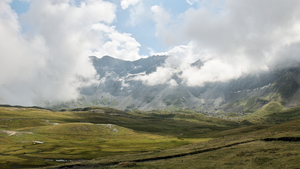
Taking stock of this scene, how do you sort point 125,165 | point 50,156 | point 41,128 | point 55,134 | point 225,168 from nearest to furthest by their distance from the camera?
point 225,168, point 125,165, point 50,156, point 55,134, point 41,128

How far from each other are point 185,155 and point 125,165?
20.7m

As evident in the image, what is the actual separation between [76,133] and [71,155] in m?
76.4

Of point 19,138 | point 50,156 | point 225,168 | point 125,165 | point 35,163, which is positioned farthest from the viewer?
point 19,138

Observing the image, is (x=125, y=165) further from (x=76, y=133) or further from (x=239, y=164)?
(x=76, y=133)

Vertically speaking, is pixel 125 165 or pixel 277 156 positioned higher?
pixel 277 156

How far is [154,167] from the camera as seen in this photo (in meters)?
45.2

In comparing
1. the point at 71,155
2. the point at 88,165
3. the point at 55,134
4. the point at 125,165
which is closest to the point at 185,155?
the point at 125,165

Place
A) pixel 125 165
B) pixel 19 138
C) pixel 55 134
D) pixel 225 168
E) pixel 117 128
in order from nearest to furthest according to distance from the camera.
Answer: pixel 225 168
pixel 125 165
pixel 19 138
pixel 55 134
pixel 117 128

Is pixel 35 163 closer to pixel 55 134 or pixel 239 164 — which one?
pixel 239 164

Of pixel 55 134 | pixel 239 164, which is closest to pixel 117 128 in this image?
pixel 55 134

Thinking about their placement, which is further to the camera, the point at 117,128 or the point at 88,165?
the point at 117,128

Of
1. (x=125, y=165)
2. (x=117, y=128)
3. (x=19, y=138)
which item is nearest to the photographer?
(x=125, y=165)

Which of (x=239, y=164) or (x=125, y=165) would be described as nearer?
(x=239, y=164)

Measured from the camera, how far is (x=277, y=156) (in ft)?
126
